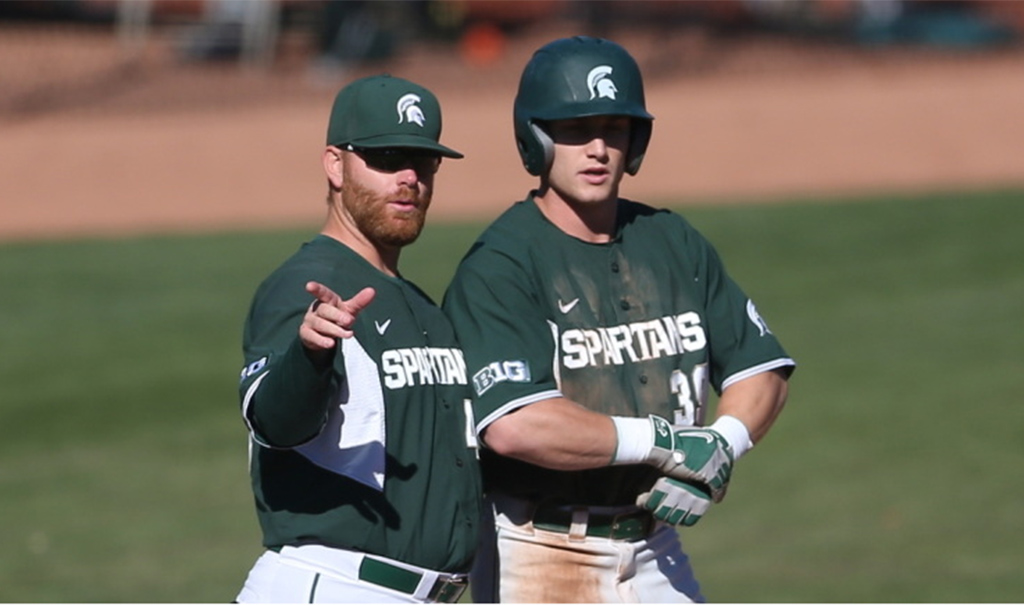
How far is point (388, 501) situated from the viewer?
415 cm

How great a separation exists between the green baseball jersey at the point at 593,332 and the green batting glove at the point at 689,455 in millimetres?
160

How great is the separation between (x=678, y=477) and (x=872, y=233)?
42.6 feet

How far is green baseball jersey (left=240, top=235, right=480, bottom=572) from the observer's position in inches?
160

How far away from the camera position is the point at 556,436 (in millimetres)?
4230

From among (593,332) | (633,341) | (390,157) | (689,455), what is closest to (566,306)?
(593,332)

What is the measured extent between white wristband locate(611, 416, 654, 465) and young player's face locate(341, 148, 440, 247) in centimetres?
77

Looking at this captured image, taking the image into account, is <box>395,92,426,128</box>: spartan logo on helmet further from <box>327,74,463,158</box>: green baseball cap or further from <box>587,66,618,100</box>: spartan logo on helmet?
<box>587,66,618,100</box>: spartan logo on helmet

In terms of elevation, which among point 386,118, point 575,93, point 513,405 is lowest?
point 513,405

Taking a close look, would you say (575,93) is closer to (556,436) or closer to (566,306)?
(566,306)

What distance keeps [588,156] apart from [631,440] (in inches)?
32.6

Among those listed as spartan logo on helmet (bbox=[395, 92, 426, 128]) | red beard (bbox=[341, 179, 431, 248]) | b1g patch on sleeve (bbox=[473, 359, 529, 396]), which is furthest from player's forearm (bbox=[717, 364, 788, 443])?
spartan logo on helmet (bbox=[395, 92, 426, 128])

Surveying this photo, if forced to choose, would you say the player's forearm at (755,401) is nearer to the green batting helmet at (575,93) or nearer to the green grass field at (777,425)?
the green batting helmet at (575,93)

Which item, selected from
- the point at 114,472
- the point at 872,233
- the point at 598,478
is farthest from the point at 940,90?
the point at 598,478

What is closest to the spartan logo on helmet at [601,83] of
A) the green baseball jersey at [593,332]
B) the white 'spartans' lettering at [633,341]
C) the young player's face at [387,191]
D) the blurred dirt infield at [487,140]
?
the green baseball jersey at [593,332]
